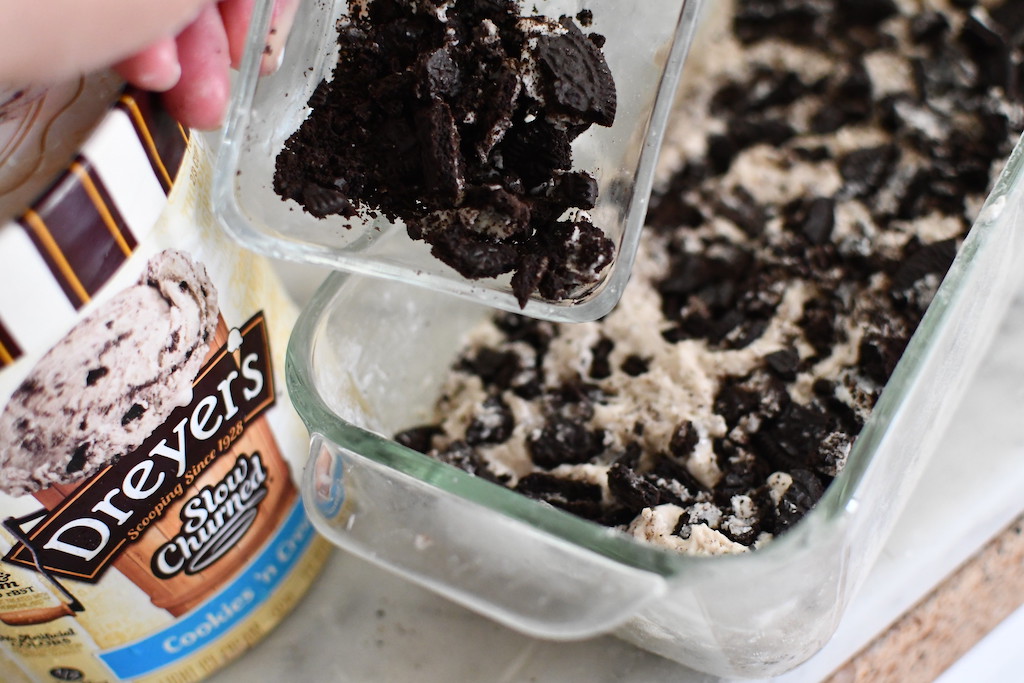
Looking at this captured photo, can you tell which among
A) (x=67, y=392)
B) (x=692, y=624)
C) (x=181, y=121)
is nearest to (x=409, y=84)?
(x=181, y=121)

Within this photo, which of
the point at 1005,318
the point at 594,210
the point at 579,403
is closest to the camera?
the point at 594,210

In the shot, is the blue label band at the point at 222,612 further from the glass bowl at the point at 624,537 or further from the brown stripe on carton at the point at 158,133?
the brown stripe on carton at the point at 158,133

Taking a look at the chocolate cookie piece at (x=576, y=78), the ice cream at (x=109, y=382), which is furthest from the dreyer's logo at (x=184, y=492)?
the chocolate cookie piece at (x=576, y=78)

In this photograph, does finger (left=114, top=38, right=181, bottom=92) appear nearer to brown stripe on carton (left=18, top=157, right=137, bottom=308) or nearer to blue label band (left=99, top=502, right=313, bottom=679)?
brown stripe on carton (left=18, top=157, right=137, bottom=308)

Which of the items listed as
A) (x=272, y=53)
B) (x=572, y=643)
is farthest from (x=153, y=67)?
Result: (x=572, y=643)

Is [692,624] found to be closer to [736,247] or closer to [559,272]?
[559,272]

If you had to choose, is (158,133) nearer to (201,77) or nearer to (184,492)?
(201,77)

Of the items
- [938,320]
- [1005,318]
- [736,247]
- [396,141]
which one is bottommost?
[1005,318]
